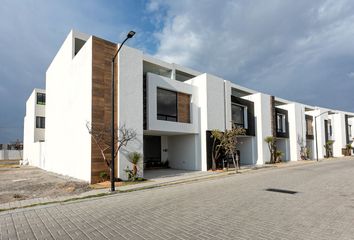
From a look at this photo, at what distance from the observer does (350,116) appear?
47.8m

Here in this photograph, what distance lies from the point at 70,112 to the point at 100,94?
481 centimetres

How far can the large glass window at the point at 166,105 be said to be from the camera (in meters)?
18.0

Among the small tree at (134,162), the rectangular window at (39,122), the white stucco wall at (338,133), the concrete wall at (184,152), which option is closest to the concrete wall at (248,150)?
the concrete wall at (184,152)

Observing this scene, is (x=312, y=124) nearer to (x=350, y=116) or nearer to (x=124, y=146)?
(x=350, y=116)

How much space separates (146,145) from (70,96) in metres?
8.53

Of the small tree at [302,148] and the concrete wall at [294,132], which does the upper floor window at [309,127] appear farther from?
the small tree at [302,148]

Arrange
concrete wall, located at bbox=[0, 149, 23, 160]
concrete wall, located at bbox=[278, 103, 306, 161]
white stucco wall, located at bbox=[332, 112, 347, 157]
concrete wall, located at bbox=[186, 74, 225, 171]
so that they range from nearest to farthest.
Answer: concrete wall, located at bbox=[186, 74, 225, 171]
concrete wall, located at bbox=[278, 103, 306, 161]
white stucco wall, located at bbox=[332, 112, 347, 157]
concrete wall, located at bbox=[0, 149, 23, 160]

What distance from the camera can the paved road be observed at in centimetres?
527

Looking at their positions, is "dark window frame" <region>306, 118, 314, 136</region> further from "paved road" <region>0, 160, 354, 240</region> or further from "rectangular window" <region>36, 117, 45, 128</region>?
"rectangular window" <region>36, 117, 45, 128</region>

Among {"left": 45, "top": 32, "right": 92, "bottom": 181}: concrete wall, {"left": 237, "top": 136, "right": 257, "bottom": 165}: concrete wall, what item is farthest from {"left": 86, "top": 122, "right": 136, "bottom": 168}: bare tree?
{"left": 237, "top": 136, "right": 257, "bottom": 165}: concrete wall

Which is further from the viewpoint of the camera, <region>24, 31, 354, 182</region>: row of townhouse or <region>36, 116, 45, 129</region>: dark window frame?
<region>36, 116, 45, 129</region>: dark window frame

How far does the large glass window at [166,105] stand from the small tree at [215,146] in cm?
360

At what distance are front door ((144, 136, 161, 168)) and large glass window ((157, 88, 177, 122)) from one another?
520 centimetres

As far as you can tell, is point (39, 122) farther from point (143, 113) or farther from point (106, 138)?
point (106, 138)
